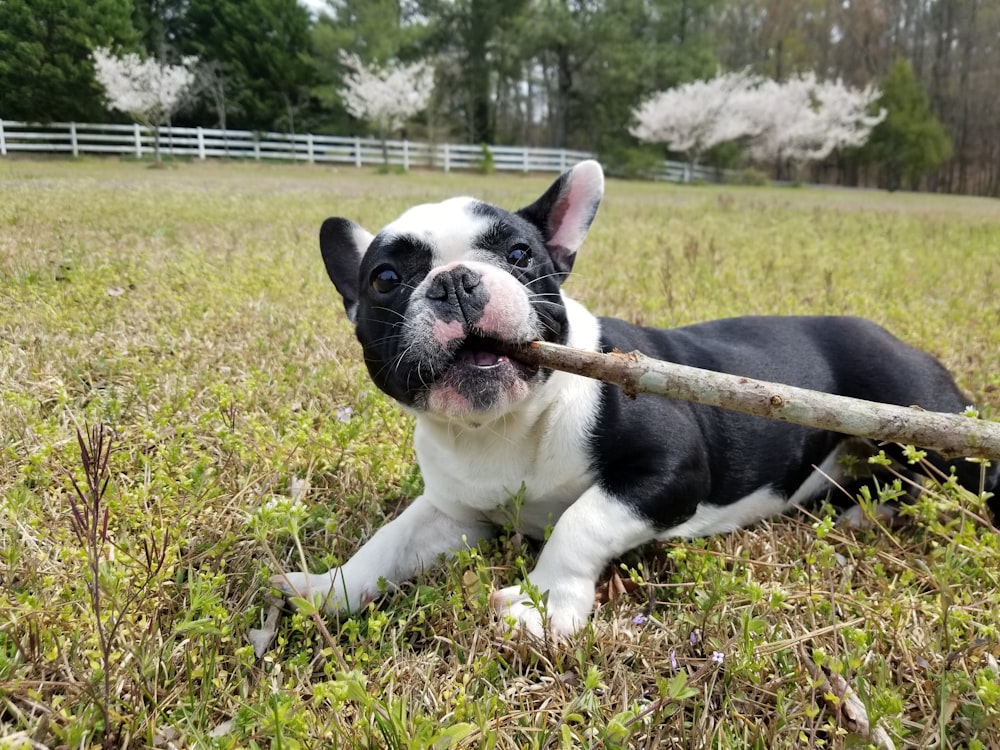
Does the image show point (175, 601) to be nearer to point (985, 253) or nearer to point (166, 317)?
point (166, 317)

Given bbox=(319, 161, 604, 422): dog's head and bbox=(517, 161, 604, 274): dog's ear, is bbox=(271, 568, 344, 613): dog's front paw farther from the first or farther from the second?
bbox=(517, 161, 604, 274): dog's ear

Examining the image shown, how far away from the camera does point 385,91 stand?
40750 millimetres

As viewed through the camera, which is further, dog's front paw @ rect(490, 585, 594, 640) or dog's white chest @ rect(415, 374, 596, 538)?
dog's white chest @ rect(415, 374, 596, 538)

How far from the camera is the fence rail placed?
7.97 m

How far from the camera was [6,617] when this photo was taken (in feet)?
5.90

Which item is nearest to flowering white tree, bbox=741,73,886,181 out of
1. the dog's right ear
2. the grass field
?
the grass field

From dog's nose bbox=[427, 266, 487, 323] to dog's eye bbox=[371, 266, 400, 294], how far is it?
0.31 metres

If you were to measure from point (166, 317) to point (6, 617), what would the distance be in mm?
3156

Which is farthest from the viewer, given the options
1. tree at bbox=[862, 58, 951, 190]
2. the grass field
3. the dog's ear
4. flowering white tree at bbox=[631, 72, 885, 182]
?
flowering white tree at bbox=[631, 72, 885, 182]

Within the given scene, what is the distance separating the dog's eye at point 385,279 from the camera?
2.49 meters

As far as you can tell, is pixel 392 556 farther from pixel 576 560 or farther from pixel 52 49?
pixel 52 49

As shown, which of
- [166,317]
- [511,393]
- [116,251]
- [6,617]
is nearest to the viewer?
[6,617]

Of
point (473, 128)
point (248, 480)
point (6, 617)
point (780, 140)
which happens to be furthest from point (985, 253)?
point (780, 140)

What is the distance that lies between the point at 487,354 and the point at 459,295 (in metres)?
0.20
